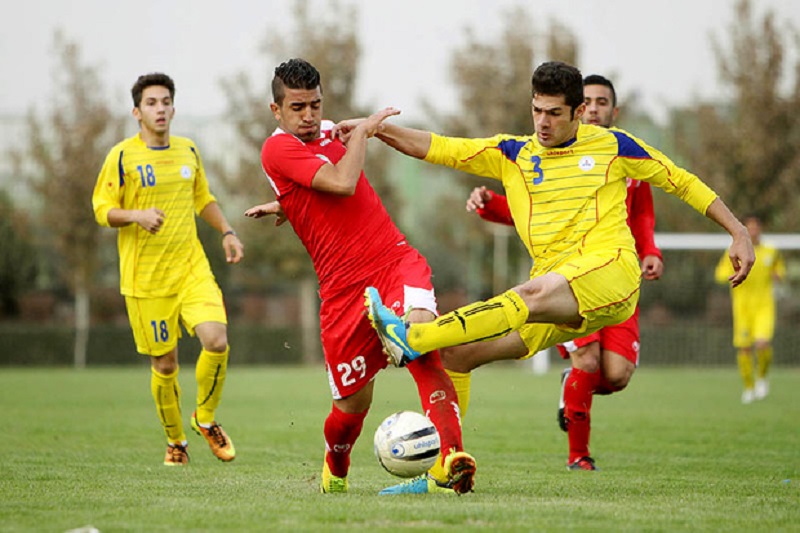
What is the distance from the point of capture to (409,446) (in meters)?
6.63

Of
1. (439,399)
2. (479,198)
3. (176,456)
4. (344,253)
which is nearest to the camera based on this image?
(439,399)

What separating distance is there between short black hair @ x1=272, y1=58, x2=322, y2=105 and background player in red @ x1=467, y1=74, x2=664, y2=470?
2720 millimetres

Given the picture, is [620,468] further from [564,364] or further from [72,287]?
[72,287]

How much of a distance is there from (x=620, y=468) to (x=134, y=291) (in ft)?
12.7

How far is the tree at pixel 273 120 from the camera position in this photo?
34875 millimetres

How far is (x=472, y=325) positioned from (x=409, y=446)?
71 cm

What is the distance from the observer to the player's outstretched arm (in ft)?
23.8

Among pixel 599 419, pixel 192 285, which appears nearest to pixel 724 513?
pixel 192 285

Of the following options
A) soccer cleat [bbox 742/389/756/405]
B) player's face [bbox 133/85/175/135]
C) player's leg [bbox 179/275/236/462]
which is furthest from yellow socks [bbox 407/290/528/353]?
Result: soccer cleat [bbox 742/389/756/405]

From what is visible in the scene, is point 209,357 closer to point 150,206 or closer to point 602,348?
point 150,206

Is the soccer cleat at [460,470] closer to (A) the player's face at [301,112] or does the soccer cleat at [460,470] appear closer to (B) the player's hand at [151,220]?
(A) the player's face at [301,112]

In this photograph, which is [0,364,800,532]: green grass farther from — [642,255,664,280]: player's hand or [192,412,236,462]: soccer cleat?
[642,255,664,280]: player's hand

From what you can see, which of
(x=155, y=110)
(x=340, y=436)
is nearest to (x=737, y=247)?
(x=340, y=436)

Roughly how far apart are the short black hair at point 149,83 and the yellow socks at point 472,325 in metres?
4.13
